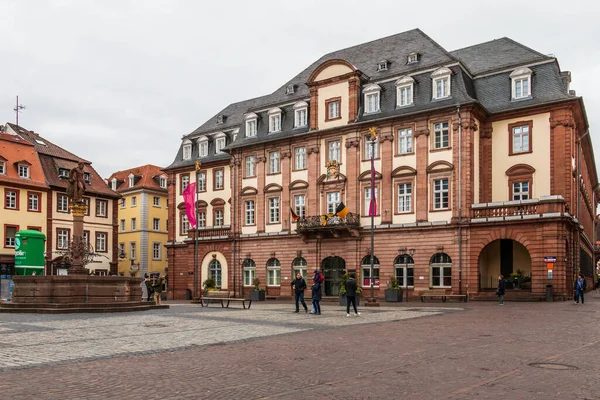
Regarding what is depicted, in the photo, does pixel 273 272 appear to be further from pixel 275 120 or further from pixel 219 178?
pixel 275 120

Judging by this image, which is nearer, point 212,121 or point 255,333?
point 255,333

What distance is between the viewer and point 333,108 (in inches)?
1889

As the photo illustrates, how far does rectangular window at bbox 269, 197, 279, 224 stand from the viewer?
50.6 metres

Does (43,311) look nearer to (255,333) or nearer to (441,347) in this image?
(255,333)

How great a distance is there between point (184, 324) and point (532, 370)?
486 inches

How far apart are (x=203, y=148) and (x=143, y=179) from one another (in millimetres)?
19035

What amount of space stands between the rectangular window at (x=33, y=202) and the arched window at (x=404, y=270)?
34.4 m

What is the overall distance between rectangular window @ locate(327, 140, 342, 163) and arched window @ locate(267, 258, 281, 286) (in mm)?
9216

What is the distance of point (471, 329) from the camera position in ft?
63.3

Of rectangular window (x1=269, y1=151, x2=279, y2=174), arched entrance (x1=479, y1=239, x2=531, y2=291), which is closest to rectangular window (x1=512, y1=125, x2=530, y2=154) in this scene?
arched entrance (x1=479, y1=239, x2=531, y2=291)

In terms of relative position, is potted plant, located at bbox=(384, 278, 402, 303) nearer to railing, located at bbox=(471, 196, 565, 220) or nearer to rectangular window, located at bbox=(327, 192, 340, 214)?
railing, located at bbox=(471, 196, 565, 220)

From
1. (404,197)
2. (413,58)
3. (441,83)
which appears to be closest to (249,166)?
(404,197)

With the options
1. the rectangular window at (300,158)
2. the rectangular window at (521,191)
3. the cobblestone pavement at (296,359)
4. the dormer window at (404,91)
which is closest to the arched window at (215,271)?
the rectangular window at (300,158)

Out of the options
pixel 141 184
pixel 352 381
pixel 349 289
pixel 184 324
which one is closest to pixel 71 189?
pixel 184 324
